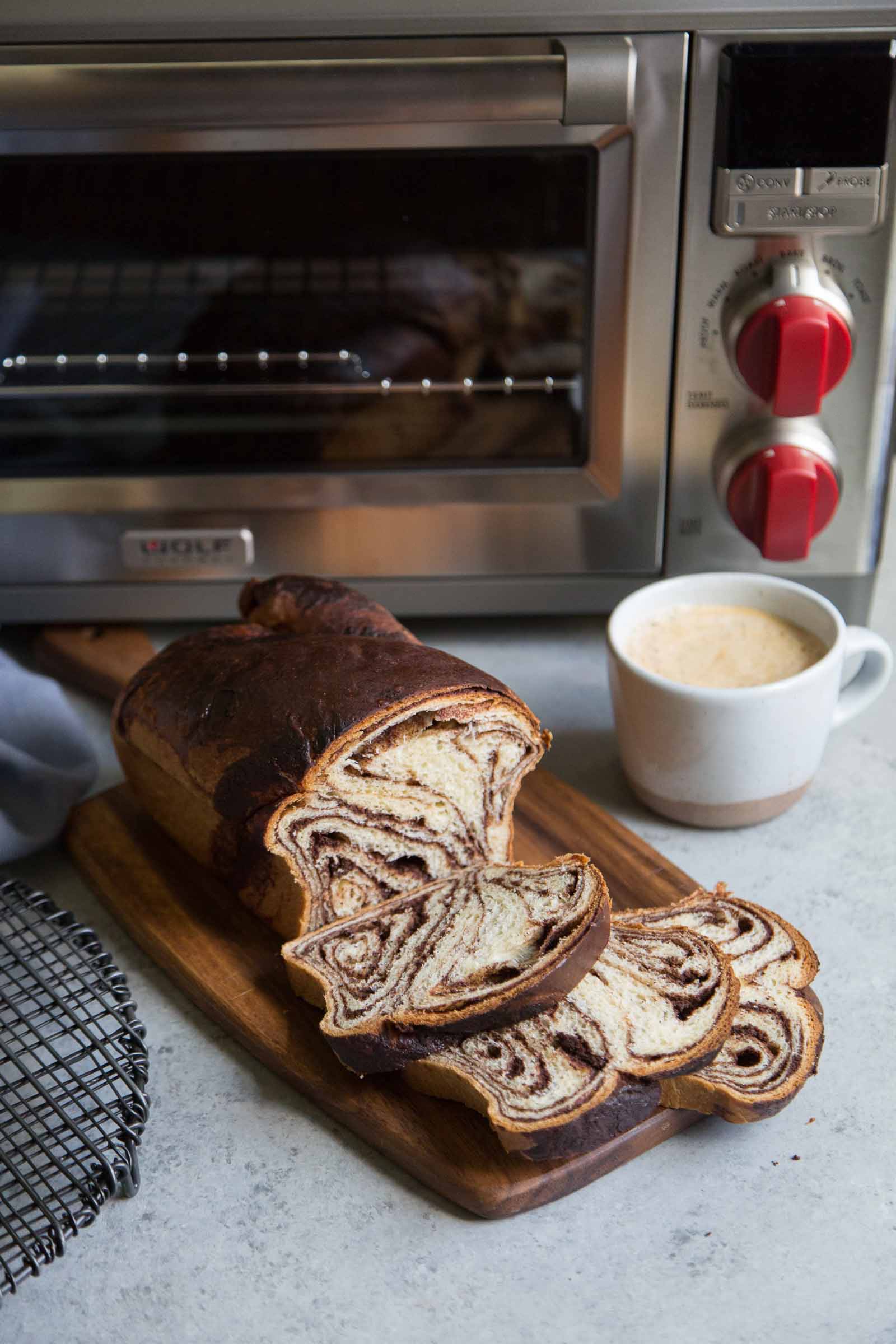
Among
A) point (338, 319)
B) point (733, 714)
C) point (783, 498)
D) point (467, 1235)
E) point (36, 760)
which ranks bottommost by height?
point (467, 1235)

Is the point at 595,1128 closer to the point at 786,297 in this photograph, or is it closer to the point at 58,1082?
the point at 58,1082

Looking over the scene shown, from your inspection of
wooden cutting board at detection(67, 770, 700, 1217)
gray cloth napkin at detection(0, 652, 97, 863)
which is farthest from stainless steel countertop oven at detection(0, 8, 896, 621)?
wooden cutting board at detection(67, 770, 700, 1217)

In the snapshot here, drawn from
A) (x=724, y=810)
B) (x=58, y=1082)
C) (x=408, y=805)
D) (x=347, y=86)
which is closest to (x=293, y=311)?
(x=347, y=86)

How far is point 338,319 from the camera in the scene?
5.59 ft

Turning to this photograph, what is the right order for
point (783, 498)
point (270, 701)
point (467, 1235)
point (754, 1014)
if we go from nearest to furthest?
point (467, 1235) < point (754, 1014) < point (270, 701) < point (783, 498)

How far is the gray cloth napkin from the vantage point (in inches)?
60.6

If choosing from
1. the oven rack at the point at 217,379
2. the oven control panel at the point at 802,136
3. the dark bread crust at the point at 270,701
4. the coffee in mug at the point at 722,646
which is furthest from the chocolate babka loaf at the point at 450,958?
the oven control panel at the point at 802,136

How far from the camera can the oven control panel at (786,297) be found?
1488 millimetres

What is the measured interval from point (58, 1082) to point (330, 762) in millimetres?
397

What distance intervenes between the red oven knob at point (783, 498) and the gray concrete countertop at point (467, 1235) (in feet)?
1.76

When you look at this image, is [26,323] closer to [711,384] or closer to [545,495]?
[545,495]

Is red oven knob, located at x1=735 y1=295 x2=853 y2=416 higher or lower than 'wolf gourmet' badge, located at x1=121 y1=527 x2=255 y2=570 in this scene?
higher

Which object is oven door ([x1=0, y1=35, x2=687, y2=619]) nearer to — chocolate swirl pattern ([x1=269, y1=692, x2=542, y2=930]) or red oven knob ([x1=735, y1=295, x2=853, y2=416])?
red oven knob ([x1=735, y1=295, x2=853, y2=416])

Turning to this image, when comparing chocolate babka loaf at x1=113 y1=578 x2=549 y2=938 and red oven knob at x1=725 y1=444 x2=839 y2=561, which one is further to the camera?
red oven knob at x1=725 y1=444 x2=839 y2=561
